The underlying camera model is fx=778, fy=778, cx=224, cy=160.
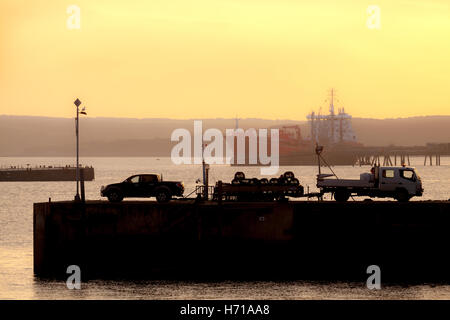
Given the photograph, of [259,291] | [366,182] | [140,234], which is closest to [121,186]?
[140,234]

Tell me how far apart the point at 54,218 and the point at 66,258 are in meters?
2.25

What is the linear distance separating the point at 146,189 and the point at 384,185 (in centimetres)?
1374

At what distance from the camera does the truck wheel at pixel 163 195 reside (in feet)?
145

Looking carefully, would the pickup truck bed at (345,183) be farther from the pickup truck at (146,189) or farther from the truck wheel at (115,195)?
the truck wheel at (115,195)

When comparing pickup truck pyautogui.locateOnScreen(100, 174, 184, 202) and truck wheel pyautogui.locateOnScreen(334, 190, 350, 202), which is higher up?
pickup truck pyautogui.locateOnScreen(100, 174, 184, 202)

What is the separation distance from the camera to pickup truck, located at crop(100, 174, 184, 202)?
145 feet

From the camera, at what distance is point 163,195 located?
44.3 meters

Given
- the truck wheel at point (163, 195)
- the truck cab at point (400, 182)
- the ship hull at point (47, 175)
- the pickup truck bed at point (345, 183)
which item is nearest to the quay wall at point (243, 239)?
the pickup truck bed at point (345, 183)

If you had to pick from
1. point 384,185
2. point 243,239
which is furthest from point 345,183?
point 243,239

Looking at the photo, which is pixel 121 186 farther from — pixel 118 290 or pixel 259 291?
pixel 259 291

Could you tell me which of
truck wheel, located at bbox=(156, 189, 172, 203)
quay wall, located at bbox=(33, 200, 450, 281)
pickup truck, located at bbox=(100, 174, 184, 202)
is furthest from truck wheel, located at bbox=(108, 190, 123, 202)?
quay wall, located at bbox=(33, 200, 450, 281)

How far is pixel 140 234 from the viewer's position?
4153 centimetres

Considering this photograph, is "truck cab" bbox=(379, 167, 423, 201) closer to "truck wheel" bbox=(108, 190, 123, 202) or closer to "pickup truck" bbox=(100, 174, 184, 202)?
"pickup truck" bbox=(100, 174, 184, 202)
